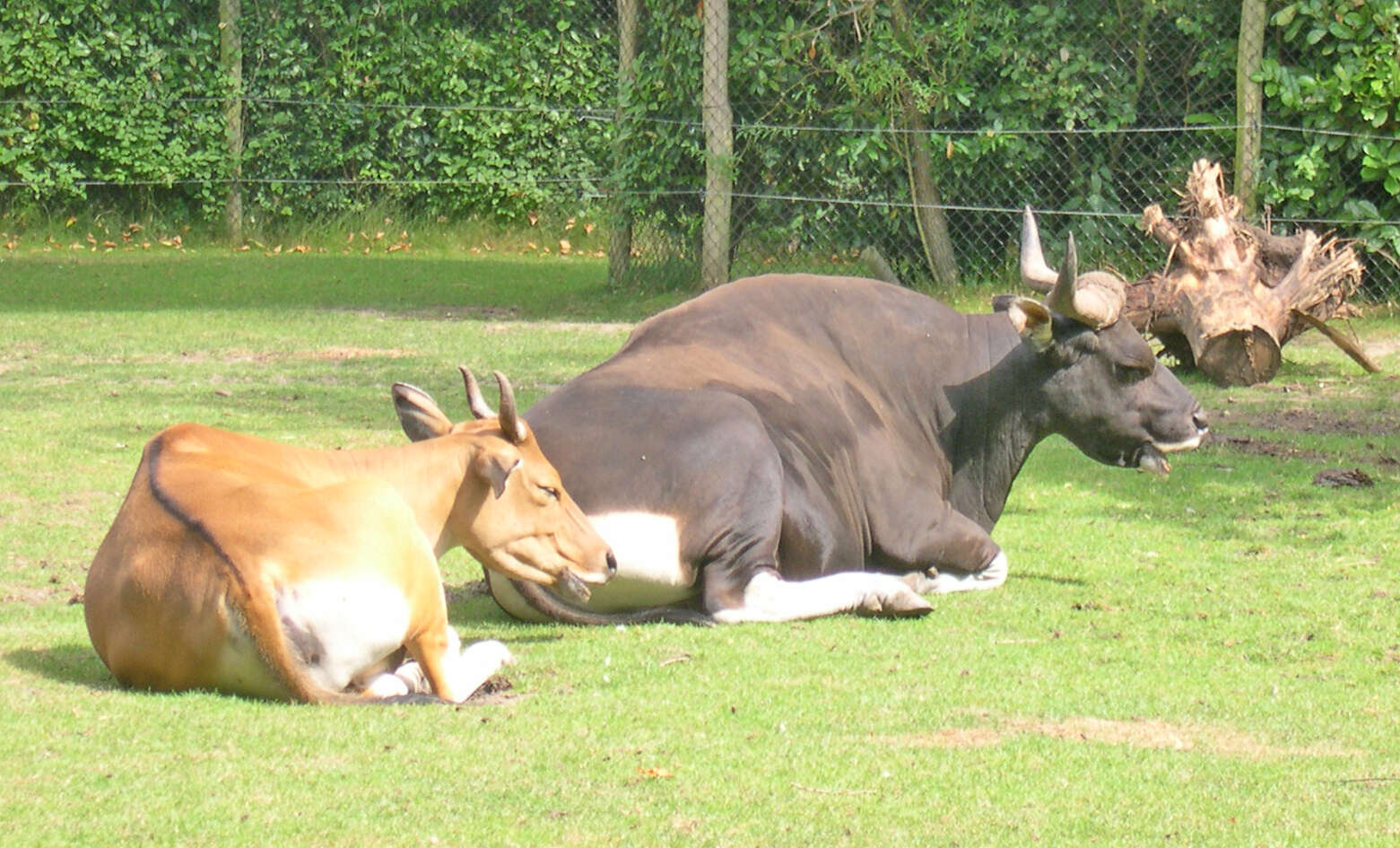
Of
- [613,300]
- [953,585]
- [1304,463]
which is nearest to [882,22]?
[613,300]

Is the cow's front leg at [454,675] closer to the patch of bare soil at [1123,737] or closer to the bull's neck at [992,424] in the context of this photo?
the patch of bare soil at [1123,737]

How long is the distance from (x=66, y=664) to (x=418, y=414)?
1.24 metres

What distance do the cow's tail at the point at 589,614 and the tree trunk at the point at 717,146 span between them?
7868mm

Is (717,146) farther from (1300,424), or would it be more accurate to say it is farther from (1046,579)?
(1046,579)

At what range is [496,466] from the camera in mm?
5375

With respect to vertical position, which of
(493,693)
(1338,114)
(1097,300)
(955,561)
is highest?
(1338,114)

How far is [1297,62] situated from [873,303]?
693 cm

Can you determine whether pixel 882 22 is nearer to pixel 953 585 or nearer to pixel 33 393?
pixel 33 393

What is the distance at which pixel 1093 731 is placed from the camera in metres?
4.71

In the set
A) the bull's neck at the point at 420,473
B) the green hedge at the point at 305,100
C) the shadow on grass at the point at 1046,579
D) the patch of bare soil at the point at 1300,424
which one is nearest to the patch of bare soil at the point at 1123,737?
the bull's neck at the point at 420,473

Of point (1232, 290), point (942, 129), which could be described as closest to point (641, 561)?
point (1232, 290)

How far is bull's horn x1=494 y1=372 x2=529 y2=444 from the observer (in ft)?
17.3

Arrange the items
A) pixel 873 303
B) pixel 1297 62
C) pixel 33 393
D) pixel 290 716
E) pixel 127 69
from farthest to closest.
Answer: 1. pixel 127 69
2. pixel 1297 62
3. pixel 33 393
4. pixel 873 303
5. pixel 290 716

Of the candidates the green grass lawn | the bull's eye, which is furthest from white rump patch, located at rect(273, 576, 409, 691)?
the bull's eye
